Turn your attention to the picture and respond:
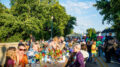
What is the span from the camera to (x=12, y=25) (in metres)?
38.5

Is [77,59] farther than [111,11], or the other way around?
[111,11]

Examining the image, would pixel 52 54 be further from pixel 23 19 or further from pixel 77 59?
pixel 23 19

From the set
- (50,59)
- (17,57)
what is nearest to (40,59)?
(50,59)

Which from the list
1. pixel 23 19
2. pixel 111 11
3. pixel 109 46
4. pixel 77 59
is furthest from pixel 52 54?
pixel 23 19

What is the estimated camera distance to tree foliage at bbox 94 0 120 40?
885 inches

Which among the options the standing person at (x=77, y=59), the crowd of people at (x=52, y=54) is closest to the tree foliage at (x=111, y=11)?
the crowd of people at (x=52, y=54)

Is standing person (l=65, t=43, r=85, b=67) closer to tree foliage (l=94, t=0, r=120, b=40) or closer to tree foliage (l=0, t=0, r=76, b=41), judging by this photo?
tree foliage (l=94, t=0, r=120, b=40)

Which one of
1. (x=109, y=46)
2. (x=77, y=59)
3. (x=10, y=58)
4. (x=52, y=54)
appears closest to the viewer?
(x=10, y=58)

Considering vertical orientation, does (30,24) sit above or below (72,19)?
below

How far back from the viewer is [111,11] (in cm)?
2444

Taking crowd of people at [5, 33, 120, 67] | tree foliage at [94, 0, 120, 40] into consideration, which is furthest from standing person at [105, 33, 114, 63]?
tree foliage at [94, 0, 120, 40]

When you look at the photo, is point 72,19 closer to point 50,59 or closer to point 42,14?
point 42,14

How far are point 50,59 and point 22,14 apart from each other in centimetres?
3320

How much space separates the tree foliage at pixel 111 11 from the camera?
22486mm
